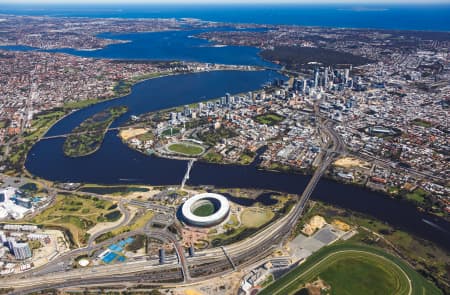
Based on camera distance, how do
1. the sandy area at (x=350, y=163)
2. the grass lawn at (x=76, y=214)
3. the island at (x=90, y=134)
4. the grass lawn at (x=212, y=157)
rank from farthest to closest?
1. the island at (x=90, y=134)
2. the grass lawn at (x=212, y=157)
3. the sandy area at (x=350, y=163)
4. the grass lawn at (x=76, y=214)

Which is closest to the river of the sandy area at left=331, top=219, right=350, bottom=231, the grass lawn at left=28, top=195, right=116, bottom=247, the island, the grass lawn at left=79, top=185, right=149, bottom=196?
the island

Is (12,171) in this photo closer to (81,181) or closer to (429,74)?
(81,181)

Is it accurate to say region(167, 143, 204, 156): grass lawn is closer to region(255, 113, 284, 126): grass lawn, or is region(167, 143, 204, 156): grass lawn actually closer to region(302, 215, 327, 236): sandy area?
region(255, 113, 284, 126): grass lawn

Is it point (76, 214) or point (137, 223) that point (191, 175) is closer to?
point (137, 223)

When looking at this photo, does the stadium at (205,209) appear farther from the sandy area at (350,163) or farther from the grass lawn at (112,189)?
the sandy area at (350,163)

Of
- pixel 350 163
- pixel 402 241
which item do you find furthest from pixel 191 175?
pixel 402 241

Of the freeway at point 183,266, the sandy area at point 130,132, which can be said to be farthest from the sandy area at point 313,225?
the sandy area at point 130,132
